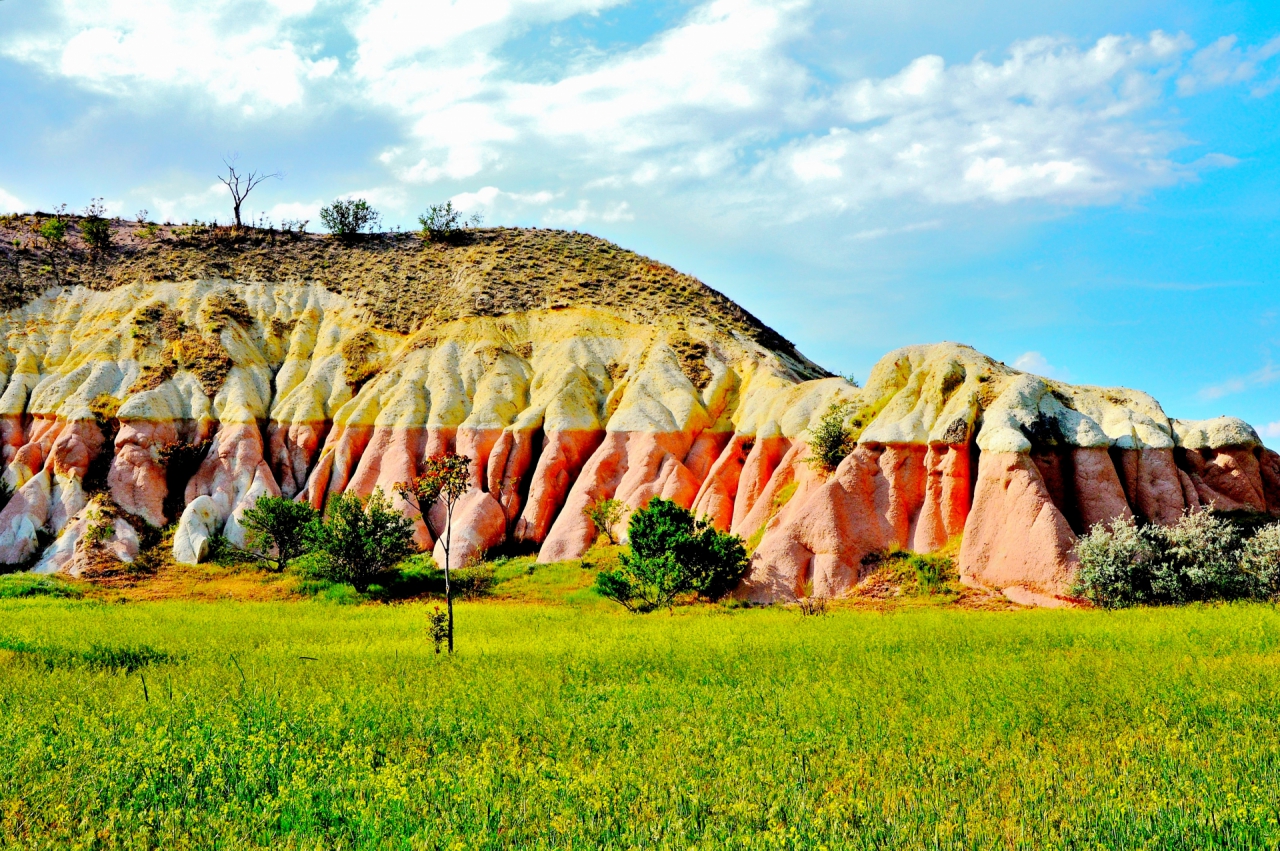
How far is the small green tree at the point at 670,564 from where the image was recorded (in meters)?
29.6

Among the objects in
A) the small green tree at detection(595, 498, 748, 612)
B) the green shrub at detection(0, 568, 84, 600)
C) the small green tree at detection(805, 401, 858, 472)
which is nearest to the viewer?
the small green tree at detection(595, 498, 748, 612)

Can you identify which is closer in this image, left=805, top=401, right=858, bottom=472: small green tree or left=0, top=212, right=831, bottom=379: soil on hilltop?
left=805, top=401, right=858, bottom=472: small green tree

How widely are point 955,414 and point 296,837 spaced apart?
2765cm

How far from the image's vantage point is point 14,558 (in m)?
42.3

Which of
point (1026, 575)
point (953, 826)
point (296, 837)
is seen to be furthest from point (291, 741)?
point (1026, 575)

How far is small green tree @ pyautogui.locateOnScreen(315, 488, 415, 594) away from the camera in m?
35.9

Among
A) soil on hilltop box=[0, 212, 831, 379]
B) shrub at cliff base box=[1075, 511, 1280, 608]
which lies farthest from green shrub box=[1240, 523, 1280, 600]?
soil on hilltop box=[0, 212, 831, 379]

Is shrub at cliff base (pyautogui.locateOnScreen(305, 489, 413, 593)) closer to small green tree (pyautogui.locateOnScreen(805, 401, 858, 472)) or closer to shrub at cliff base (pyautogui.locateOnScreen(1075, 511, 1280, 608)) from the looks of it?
small green tree (pyautogui.locateOnScreen(805, 401, 858, 472))

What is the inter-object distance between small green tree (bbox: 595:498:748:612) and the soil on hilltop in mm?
24790

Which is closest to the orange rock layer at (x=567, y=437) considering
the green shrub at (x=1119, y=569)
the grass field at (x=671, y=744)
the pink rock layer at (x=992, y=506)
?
the pink rock layer at (x=992, y=506)

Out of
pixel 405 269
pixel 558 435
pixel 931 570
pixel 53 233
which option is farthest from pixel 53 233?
pixel 931 570

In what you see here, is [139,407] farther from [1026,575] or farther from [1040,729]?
[1040,729]

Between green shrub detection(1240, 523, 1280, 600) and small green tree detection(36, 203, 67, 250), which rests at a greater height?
small green tree detection(36, 203, 67, 250)

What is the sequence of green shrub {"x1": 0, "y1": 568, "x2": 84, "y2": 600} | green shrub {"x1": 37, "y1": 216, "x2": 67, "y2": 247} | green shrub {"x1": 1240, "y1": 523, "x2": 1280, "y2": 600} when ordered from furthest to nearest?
1. green shrub {"x1": 37, "y1": 216, "x2": 67, "y2": 247}
2. green shrub {"x1": 0, "y1": 568, "x2": 84, "y2": 600}
3. green shrub {"x1": 1240, "y1": 523, "x2": 1280, "y2": 600}
